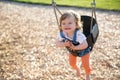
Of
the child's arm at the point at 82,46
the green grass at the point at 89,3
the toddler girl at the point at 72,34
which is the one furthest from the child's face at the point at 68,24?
the green grass at the point at 89,3

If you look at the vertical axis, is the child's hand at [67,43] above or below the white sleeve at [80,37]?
below

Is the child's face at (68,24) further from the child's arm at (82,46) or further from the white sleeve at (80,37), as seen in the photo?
the child's arm at (82,46)

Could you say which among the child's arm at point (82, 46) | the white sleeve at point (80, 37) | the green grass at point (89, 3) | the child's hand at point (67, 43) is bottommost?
the child's arm at point (82, 46)

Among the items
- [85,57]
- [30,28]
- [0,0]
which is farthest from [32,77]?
[0,0]

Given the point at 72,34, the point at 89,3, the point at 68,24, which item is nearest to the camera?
the point at 68,24

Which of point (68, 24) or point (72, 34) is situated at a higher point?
point (68, 24)

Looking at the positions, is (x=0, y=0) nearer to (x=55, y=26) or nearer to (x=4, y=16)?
(x=4, y=16)

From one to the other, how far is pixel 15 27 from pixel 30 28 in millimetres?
523

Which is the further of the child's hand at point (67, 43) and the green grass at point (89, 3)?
the green grass at point (89, 3)

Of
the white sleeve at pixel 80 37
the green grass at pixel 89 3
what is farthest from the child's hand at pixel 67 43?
the green grass at pixel 89 3

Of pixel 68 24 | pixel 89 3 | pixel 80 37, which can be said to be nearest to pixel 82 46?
pixel 80 37

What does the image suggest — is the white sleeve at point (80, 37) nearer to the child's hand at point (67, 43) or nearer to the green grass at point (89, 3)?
the child's hand at point (67, 43)

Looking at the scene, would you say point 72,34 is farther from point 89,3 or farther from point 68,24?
point 89,3

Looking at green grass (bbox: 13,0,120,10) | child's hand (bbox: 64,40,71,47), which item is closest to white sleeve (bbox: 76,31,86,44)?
child's hand (bbox: 64,40,71,47)
